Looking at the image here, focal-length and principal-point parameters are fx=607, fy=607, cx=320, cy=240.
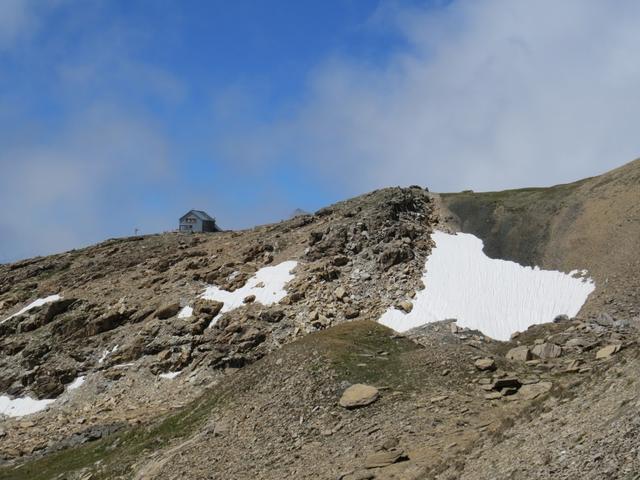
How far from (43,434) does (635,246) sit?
124 ft

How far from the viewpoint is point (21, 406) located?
4212 cm

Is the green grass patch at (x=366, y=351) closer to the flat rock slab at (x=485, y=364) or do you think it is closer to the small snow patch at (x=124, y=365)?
the flat rock slab at (x=485, y=364)

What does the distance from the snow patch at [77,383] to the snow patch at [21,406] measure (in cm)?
144

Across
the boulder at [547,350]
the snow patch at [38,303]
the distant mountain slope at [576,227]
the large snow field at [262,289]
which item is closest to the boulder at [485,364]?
the boulder at [547,350]

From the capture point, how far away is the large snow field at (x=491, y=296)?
3609 centimetres

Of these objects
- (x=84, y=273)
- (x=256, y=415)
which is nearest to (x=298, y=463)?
(x=256, y=415)

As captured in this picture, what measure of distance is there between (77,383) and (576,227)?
3711cm

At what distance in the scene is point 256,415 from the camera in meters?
27.0

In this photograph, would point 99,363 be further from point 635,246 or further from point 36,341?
point 635,246

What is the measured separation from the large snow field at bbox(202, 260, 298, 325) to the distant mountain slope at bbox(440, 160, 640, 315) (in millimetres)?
15420

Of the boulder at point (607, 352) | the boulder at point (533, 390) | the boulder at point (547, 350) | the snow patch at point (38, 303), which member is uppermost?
the snow patch at point (38, 303)

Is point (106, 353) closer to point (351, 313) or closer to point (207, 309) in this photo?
point (207, 309)

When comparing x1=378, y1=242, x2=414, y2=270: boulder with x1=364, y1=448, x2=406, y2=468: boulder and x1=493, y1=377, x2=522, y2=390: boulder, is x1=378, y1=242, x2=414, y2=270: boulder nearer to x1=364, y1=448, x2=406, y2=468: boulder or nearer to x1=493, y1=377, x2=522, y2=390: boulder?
x1=493, y1=377, x2=522, y2=390: boulder

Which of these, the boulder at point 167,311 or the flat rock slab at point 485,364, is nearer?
the flat rock slab at point 485,364
